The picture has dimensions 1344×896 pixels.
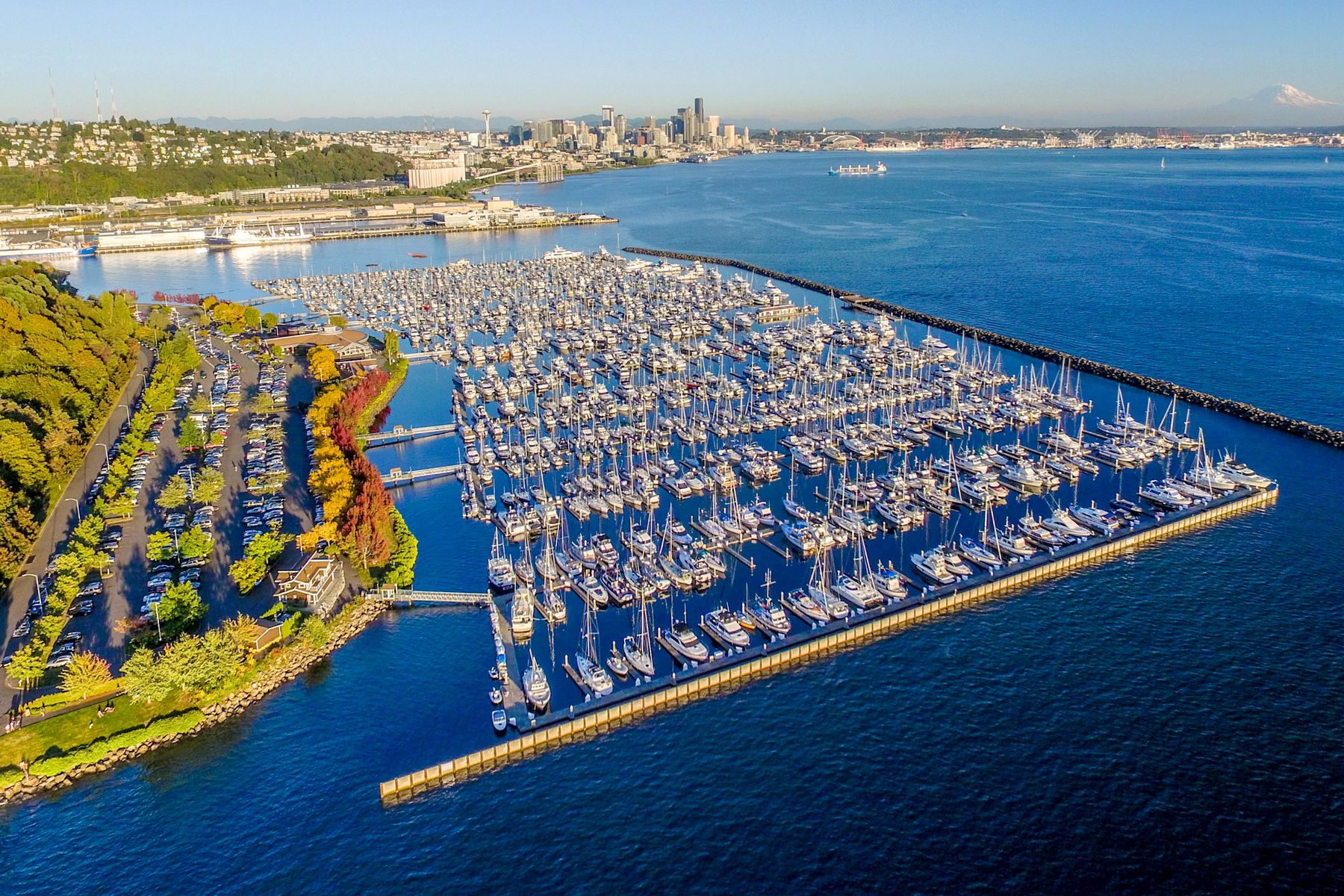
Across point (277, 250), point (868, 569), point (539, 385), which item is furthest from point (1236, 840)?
point (277, 250)

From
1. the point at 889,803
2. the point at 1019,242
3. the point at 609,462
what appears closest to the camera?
the point at 889,803

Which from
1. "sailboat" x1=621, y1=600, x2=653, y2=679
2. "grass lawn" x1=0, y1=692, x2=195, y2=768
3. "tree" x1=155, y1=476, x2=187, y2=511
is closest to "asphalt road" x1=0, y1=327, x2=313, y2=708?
"tree" x1=155, y1=476, x2=187, y2=511

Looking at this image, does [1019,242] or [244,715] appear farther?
[1019,242]

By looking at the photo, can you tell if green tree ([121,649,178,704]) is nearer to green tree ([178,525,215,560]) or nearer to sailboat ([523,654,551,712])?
green tree ([178,525,215,560])

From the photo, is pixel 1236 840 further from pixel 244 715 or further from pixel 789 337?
pixel 789 337

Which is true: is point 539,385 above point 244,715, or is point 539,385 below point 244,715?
above

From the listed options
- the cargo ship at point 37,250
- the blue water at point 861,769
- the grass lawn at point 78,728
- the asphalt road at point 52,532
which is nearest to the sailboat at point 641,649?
the blue water at point 861,769

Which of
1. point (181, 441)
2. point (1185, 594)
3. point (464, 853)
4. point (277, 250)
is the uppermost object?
point (277, 250)
